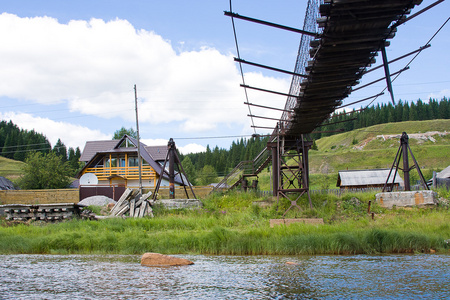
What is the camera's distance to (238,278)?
9.52m

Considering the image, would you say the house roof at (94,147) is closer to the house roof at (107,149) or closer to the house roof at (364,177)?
the house roof at (107,149)

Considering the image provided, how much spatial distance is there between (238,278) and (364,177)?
4028cm

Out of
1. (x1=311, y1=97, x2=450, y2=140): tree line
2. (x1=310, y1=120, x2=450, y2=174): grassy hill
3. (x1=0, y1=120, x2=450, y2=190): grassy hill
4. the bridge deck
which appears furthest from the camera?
(x1=311, y1=97, x2=450, y2=140): tree line

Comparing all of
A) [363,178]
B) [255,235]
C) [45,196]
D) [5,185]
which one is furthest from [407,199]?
[5,185]

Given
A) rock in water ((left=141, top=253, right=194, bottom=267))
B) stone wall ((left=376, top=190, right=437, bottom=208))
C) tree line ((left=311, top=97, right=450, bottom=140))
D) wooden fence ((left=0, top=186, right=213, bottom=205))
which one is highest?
tree line ((left=311, top=97, right=450, bottom=140))

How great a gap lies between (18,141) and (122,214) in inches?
4555

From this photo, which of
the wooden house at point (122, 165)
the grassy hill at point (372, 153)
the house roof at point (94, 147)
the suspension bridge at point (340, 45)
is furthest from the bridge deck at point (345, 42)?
the grassy hill at point (372, 153)

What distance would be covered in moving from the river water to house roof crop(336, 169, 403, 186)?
34.2 metres

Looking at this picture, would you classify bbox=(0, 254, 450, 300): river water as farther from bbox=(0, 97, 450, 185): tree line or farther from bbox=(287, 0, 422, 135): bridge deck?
bbox=(0, 97, 450, 185): tree line

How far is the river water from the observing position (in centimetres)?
791

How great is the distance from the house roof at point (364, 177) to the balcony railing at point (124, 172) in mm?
22807

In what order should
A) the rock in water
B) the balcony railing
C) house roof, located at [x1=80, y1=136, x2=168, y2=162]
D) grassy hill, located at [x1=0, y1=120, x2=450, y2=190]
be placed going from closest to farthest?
the rock in water < the balcony railing < house roof, located at [x1=80, y1=136, x2=168, y2=162] < grassy hill, located at [x1=0, y1=120, x2=450, y2=190]

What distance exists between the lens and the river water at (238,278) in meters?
7.91

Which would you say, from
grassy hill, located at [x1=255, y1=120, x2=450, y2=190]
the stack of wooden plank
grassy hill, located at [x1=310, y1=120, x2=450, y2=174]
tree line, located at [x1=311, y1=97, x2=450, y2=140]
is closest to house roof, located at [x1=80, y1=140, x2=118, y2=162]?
the stack of wooden plank
